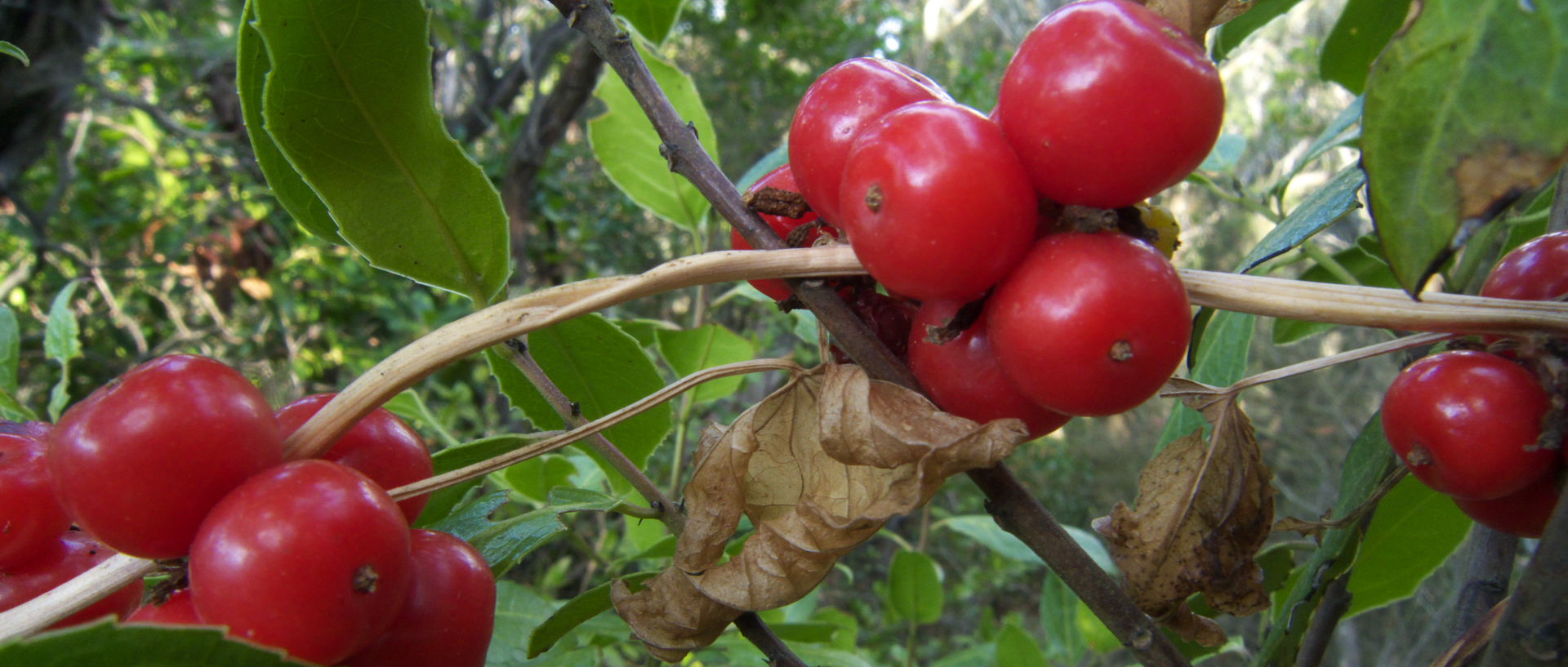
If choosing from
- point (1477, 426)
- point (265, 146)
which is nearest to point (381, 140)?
point (265, 146)

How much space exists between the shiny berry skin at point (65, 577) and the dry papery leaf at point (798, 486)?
0.31 m

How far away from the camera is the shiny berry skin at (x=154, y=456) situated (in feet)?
1.45

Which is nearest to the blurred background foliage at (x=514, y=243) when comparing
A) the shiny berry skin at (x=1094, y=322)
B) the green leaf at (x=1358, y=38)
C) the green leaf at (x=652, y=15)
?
the green leaf at (x=1358, y=38)

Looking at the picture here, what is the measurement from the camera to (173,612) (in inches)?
18.5

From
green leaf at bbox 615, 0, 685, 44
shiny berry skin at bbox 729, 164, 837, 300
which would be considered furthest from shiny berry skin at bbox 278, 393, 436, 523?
green leaf at bbox 615, 0, 685, 44

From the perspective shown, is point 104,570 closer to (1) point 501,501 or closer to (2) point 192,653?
(2) point 192,653

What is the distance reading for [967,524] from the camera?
5.58 ft

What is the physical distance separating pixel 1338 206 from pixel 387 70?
652 mm

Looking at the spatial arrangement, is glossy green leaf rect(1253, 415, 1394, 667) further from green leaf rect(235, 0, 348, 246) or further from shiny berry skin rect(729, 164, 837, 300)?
green leaf rect(235, 0, 348, 246)

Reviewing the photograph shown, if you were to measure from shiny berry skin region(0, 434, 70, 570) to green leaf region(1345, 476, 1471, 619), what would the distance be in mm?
1082

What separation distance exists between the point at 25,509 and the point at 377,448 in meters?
0.22

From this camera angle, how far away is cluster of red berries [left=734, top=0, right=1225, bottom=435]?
448 millimetres

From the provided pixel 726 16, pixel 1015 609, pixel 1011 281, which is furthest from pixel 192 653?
pixel 1015 609

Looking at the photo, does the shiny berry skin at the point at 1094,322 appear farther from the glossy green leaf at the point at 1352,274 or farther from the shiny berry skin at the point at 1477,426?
the glossy green leaf at the point at 1352,274
